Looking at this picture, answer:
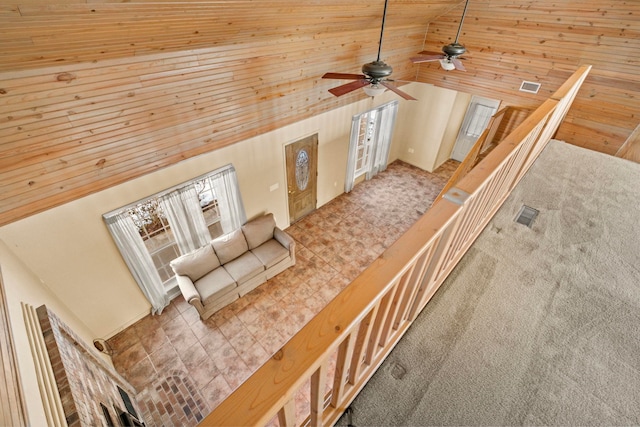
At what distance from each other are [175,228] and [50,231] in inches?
55.7

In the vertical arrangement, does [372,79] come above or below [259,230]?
above

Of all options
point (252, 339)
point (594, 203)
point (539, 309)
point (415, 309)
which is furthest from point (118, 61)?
point (594, 203)

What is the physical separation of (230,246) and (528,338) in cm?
422

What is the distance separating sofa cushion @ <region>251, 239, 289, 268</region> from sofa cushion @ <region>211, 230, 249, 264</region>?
0.27 metres

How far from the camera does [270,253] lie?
5.04 metres

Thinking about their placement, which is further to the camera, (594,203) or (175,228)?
(175,228)

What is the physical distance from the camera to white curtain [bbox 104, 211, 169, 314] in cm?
360

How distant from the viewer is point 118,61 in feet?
9.54

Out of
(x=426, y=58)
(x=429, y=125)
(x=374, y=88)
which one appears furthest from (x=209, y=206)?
(x=429, y=125)

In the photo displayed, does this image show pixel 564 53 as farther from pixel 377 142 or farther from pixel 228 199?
pixel 228 199

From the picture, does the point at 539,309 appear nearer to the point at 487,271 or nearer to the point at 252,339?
the point at 487,271

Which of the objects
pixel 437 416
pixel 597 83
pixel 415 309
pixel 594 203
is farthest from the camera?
pixel 597 83

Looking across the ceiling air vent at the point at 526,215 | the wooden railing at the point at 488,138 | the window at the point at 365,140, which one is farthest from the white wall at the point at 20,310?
the window at the point at 365,140

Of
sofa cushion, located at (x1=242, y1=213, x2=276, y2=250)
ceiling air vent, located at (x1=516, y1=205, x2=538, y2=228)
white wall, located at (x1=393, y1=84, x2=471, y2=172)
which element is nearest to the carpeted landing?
ceiling air vent, located at (x1=516, y1=205, x2=538, y2=228)
